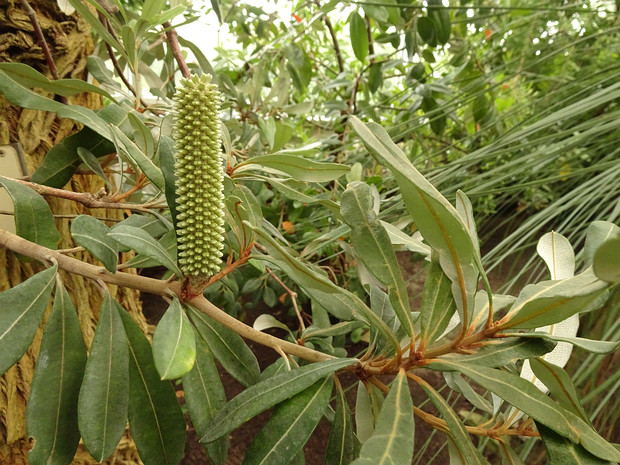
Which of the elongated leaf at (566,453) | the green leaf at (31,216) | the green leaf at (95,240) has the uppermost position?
the green leaf at (31,216)

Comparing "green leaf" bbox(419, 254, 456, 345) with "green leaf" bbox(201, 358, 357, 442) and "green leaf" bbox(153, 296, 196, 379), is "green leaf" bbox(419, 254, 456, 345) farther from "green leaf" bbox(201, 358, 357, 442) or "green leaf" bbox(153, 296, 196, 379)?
"green leaf" bbox(153, 296, 196, 379)

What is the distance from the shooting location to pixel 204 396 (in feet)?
1.16

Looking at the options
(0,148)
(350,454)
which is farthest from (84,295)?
(350,454)

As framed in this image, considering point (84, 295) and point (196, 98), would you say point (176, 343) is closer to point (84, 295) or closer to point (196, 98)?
point (196, 98)

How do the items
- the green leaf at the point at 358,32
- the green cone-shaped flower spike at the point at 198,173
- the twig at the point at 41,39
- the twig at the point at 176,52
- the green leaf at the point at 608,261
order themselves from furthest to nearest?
the green leaf at the point at 358,32 < the twig at the point at 176,52 < the twig at the point at 41,39 < the green cone-shaped flower spike at the point at 198,173 < the green leaf at the point at 608,261

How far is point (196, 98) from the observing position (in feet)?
1.09

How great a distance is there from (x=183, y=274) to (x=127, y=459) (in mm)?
510

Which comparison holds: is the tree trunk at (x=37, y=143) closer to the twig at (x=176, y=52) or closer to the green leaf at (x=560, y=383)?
the twig at (x=176, y=52)

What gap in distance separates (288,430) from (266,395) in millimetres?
30

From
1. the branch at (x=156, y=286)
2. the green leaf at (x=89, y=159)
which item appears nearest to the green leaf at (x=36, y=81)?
the green leaf at (x=89, y=159)

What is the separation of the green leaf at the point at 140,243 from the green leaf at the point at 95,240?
0.05 ft

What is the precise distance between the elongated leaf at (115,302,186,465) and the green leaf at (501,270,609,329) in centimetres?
26

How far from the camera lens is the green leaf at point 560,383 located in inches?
12.6

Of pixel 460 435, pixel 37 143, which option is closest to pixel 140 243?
pixel 460 435
